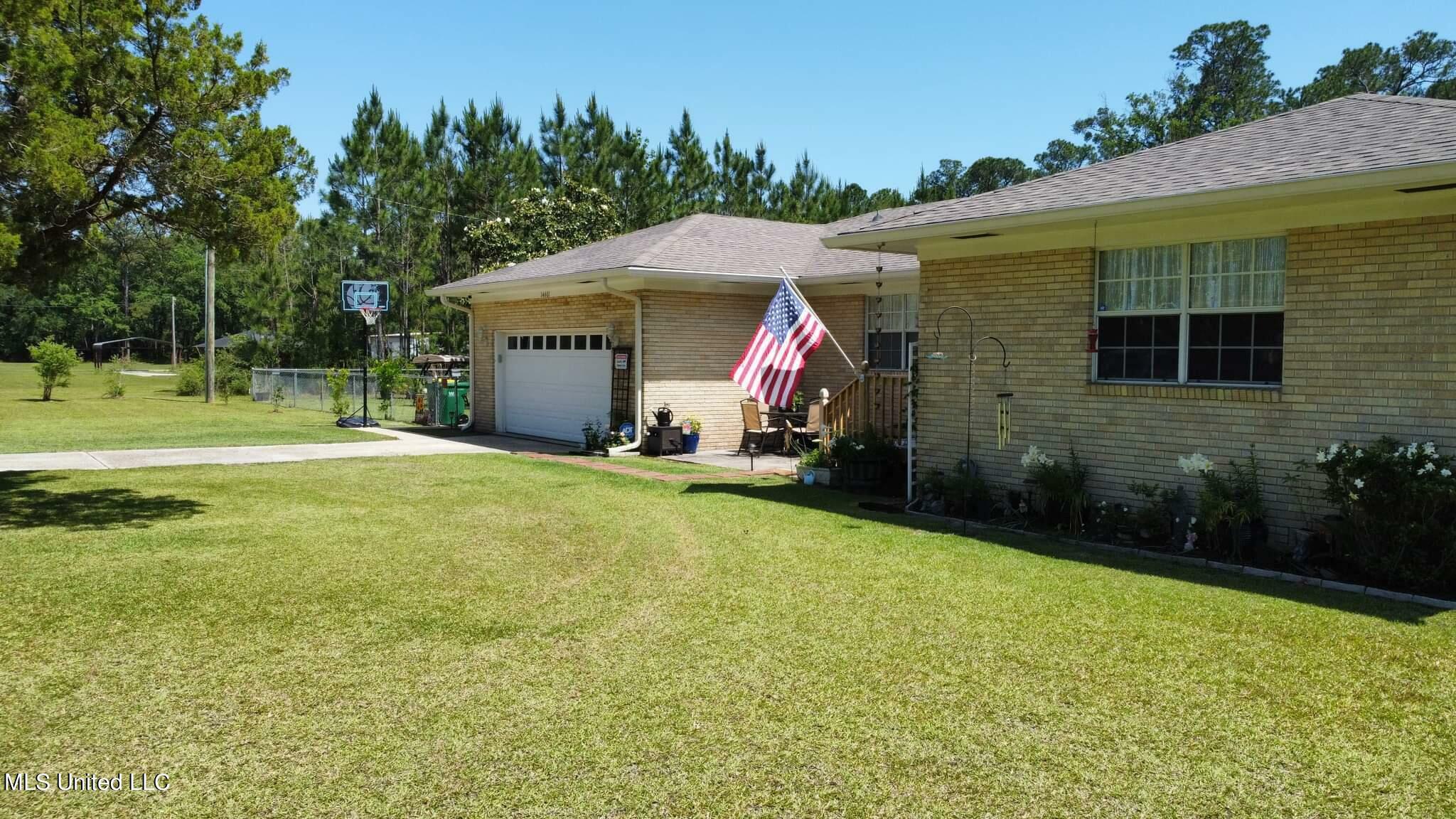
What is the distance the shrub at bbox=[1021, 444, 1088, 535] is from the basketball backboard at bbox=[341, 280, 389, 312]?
18.7 metres

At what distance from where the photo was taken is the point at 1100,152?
50062 mm

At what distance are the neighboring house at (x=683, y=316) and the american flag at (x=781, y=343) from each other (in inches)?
85.2

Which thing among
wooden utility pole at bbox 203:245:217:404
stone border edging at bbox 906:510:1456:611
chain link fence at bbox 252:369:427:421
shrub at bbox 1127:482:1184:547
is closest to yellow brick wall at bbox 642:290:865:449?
stone border edging at bbox 906:510:1456:611

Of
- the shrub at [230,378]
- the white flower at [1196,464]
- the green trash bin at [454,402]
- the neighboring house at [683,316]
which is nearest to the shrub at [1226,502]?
the white flower at [1196,464]

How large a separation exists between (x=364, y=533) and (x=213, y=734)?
493 centimetres

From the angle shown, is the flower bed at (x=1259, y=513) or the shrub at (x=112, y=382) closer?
the flower bed at (x=1259, y=513)

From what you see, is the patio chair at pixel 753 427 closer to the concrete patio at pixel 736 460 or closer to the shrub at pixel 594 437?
the concrete patio at pixel 736 460

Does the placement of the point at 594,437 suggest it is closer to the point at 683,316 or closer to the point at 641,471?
the point at 683,316

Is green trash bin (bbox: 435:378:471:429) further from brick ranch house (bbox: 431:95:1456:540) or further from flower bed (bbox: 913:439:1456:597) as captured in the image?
flower bed (bbox: 913:439:1456:597)

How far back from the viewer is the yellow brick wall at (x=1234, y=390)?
737 cm

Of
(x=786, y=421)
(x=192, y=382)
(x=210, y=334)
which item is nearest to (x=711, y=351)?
(x=786, y=421)

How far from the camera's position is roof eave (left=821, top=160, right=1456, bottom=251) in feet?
22.2

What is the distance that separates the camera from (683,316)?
16.4 m

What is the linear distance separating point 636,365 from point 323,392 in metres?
15.9
